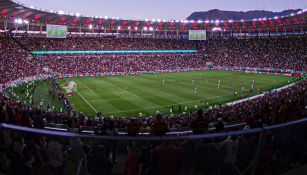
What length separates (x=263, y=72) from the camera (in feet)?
232

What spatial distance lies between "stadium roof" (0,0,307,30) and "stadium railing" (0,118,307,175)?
55521 millimetres

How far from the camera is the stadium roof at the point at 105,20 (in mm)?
63219

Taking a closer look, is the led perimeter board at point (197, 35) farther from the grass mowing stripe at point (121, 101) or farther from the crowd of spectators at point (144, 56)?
the grass mowing stripe at point (121, 101)

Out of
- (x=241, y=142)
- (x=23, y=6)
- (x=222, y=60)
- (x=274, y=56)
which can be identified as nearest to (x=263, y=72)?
(x=274, y=56)

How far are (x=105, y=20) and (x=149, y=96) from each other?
56429mm

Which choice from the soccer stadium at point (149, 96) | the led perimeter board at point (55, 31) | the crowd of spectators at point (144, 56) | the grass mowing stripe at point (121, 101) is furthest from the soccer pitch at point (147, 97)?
the led perimeter board at point (55, 31)

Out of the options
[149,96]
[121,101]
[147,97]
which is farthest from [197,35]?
[121,101]

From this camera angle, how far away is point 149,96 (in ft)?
130

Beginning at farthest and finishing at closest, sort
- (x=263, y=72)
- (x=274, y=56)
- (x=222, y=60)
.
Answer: (x=222, y=60) < (x=274, y=56) < (x=263, y=72)

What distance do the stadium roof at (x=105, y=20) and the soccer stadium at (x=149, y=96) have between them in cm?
35

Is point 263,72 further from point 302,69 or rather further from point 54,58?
point 54,58

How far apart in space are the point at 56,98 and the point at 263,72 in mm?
53194

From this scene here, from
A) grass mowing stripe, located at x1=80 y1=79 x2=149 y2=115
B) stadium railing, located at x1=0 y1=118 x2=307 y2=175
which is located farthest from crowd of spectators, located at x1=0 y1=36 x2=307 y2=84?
stadium railing, located at x1=0 y1=118 x2=307 y2=175

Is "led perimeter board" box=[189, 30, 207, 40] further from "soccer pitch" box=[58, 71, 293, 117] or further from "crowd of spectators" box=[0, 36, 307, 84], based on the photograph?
"soccer pitch" box=[58, 71, 293, 117]
